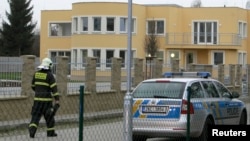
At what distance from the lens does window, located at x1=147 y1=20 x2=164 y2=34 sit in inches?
1972

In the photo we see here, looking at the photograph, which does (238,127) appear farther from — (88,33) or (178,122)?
(88,33)

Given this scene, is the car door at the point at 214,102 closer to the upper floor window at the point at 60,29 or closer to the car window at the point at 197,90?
the car window at the point at 197,90

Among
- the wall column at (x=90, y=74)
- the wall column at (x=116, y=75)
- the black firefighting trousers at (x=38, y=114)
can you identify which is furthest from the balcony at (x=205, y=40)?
the black firefighting trousers at (x=38, y=114)

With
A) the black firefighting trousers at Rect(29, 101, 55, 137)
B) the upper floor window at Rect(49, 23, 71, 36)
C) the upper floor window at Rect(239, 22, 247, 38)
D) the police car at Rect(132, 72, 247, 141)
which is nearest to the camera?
the black firefighting trousers at Rect(29, 101, 55, 137)

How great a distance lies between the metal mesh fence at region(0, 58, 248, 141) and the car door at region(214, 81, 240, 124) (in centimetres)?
130

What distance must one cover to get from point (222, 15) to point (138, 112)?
130ft

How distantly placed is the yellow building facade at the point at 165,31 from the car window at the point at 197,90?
115ft

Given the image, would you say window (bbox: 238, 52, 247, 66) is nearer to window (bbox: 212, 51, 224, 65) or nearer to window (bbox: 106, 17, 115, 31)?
window (bbox: 212, 51, 224, 65)

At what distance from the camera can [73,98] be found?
19.9 m

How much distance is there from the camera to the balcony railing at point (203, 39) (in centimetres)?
4997

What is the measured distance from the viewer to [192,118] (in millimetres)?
11609

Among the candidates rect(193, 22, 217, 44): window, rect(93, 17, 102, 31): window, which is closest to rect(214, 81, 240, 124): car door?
rect(93, 17, 102, 31): window

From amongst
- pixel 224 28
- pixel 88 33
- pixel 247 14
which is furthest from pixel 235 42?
pixel 88 33

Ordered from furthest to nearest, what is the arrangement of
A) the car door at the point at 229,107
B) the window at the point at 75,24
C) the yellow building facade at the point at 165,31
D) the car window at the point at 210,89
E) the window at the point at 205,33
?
the window at the point at 205,33 < the window at the point at 75,24 < the yellow building facade at the point at 165,31 < the car door at the point at 229,107 < the car window at the point at 210,89
